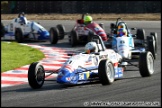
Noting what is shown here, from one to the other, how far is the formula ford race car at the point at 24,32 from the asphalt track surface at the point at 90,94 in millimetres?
10541

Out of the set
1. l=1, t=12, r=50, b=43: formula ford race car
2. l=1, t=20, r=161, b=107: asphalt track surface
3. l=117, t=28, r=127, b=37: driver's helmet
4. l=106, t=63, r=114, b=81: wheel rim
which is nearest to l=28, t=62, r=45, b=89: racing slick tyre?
l=1, t=20, r=161, b=107: asphalt track surface

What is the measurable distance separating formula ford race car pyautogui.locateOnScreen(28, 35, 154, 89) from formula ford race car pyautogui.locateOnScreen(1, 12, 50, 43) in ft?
34.4

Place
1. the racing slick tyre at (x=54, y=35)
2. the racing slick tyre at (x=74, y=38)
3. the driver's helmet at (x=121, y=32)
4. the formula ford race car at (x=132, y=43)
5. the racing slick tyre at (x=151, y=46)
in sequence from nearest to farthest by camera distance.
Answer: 1. the formula ford race car at (x=132, y=43)
2. the driver's helmet at (x=121, y=32)
3. the racing slick tyre at (x=151, y=46)
4. the racing slick tyre at (x=74, y=38)
5. the racing slick tyre at (x=54, y=35)

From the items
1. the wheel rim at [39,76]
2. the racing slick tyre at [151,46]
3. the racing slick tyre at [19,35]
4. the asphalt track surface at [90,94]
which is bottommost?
the asphalt track surface at [90,94]

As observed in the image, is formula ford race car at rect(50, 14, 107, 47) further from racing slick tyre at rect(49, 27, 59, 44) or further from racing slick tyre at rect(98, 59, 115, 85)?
racing slick tyre at rect(98, 59, 115, 85)

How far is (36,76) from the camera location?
10.6 metres

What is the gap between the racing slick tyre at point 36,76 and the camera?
1053 centimetres

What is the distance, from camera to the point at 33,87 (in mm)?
10602

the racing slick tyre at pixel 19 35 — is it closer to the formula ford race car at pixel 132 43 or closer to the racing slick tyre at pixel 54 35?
the racing slick tyre at pixel 54 35

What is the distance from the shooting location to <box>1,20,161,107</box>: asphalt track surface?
28.1 ft

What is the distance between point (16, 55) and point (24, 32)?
5363mm

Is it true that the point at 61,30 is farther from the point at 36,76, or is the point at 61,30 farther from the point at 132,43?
the point at 36,76

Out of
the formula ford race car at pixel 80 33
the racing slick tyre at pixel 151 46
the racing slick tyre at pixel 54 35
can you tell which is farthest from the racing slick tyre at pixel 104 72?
the racing slick tyre at pixel 54 35

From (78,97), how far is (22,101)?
1048 millimetres
